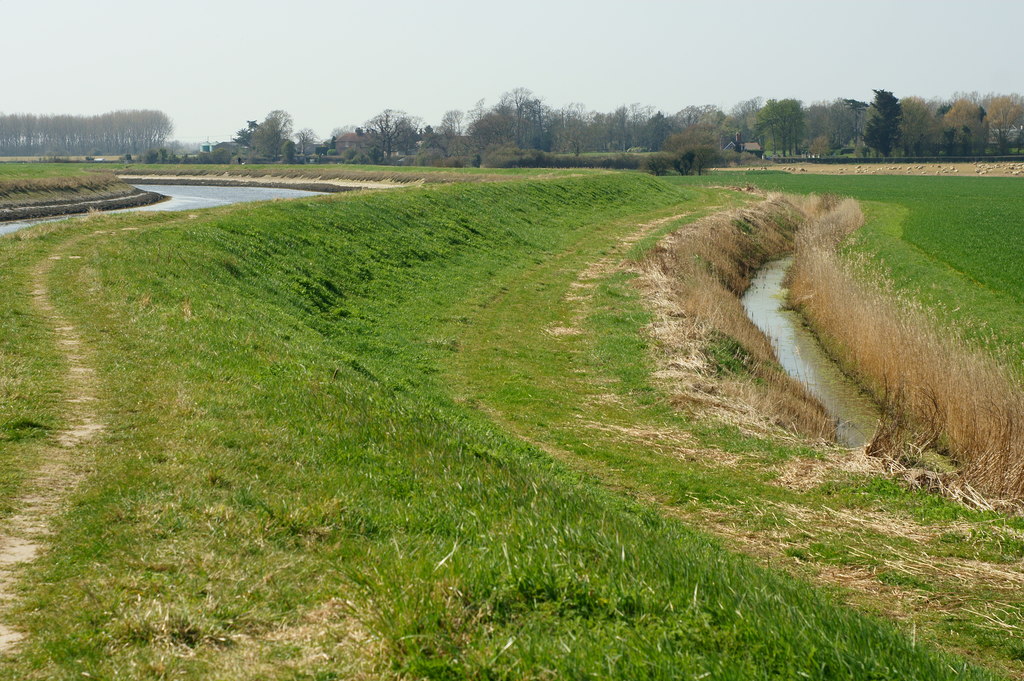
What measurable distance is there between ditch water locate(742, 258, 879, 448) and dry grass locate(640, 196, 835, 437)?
0.56 m

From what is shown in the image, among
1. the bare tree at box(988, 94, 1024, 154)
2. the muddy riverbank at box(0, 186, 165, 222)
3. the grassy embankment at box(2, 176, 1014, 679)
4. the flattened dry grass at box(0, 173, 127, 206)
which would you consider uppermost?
the bare tree at box(988, 94, 1024, 154)

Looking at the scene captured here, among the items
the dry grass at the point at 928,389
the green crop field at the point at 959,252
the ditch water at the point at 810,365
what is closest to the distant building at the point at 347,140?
the green crop field at the point at 959,252

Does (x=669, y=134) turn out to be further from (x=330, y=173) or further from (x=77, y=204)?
(x=77, y=204)

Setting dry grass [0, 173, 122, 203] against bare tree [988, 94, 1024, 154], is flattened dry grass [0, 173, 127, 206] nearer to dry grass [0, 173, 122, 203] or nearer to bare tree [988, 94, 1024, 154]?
dry grass [0, 173, 122, 203]

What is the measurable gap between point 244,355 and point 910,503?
8.78 meters

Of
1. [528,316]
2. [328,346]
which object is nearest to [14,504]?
[328,346]

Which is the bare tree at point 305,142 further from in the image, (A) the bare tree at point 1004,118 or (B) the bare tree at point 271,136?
(A) the bare tree at point 1004,118

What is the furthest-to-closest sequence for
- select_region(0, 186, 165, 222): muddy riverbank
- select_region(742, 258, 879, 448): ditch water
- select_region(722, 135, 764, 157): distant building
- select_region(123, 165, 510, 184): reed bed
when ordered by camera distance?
select_region(722, 135, 764, 157): distant building < select_region(123, 165, 510, 184): reed bed < select_region(0, 186, 165, 222): muddy riverbank < select_region(742, 258, 879, 448): ditch water

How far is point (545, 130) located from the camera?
16162cm

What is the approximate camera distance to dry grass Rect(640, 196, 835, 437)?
609 inches

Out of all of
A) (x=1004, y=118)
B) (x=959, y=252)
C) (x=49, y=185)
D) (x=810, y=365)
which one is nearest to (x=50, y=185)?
(x=49, y=185)

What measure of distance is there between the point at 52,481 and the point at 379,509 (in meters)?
2.79

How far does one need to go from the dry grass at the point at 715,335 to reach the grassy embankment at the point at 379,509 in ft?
2.66

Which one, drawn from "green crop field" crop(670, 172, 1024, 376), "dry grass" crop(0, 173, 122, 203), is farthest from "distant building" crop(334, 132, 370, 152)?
"green crop field" crop(670, 172, 1024, 376)
